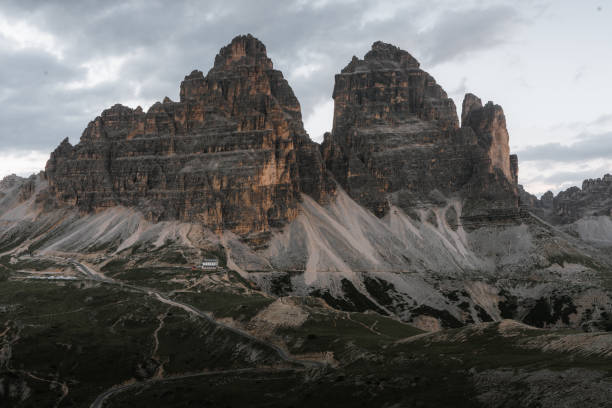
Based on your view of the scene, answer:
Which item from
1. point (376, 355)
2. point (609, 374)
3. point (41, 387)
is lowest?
point (41, 387)

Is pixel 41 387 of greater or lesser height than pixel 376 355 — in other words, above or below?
below

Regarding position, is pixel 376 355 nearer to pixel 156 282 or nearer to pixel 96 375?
pixel 96 375

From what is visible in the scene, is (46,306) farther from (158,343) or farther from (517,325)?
(517,325)

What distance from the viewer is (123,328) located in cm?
13075

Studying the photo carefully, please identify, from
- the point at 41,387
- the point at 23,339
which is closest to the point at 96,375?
the point at 41,387

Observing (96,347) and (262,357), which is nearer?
(262,357)

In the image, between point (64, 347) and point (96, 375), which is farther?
point (64, 347)

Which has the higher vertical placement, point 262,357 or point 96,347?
point 262,357

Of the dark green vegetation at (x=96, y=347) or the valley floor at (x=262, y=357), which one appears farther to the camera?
the dark green vegetation at (x=96, y=347)

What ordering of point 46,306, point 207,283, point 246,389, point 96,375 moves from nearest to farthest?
point 246,389 < point 96,375 < point 46,306 < point 207,283

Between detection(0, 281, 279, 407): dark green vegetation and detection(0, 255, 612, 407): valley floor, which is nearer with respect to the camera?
detection(0, 255, 612, 407): valley floor

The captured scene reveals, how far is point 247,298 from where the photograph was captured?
156 m

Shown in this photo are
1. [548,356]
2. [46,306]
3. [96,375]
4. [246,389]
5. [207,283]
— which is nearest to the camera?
[548,356]

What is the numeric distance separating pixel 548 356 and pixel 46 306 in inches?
5529
